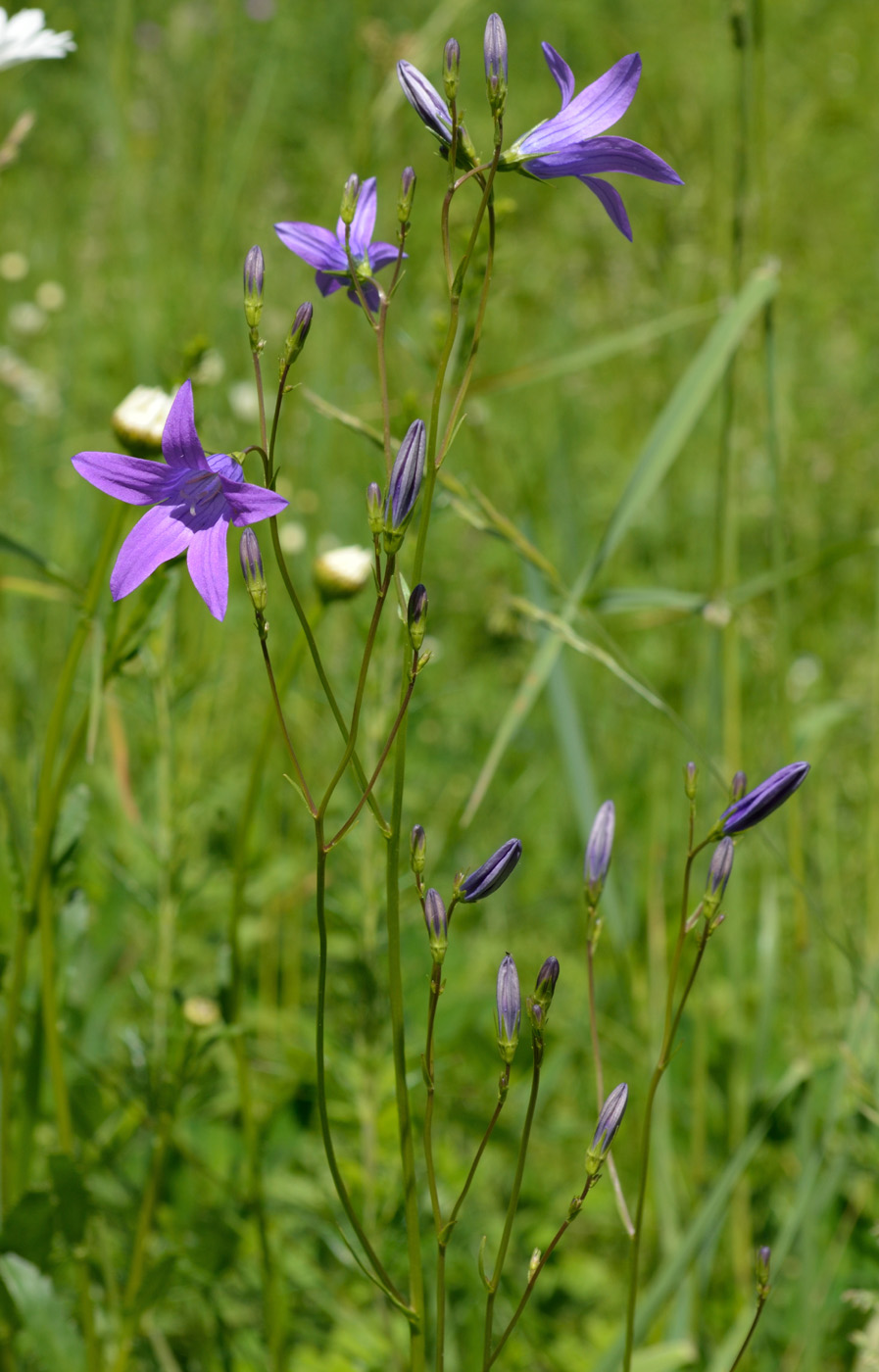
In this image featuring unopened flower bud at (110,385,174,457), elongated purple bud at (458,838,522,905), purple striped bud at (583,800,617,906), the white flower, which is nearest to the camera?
elongated purple bud at (458,838,522,905)

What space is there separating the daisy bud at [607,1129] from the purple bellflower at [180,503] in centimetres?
40

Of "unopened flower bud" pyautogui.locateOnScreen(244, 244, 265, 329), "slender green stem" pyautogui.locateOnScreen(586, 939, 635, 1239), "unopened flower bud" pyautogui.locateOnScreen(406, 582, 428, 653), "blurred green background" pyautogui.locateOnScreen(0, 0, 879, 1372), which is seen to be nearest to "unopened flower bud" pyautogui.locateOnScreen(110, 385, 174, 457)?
"blurred green background" pyautogui.locateOnScreen(0, 0, 879, 1372)

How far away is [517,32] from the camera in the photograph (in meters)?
7.59

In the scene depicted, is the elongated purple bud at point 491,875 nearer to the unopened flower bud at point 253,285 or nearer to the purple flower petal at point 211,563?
the purple flower petal at point 211,563

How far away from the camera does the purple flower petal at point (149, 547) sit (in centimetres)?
69

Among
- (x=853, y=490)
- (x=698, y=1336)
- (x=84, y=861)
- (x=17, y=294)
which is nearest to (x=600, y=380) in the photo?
(x=853, y=490)

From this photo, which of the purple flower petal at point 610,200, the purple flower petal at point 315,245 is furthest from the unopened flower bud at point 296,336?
the purple flower petal at point 610,200

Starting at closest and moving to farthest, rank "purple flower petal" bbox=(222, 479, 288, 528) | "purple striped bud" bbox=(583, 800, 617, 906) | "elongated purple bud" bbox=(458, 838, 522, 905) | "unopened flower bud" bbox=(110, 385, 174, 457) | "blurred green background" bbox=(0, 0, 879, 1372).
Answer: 1. "purple flower petal" bbox=(222, 479, 288, 528)
2. "elongated purple bud" bbox=(458, 838, 522, 905)
3. "purple striped bud" bbox=(583, 800, 617, 906)
4. "unopened flower bud" bbox=(110, 385, 174, 457)
5. "blurred green background" bbox=(0, 0, 879, 1372)

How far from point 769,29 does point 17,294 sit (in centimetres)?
437

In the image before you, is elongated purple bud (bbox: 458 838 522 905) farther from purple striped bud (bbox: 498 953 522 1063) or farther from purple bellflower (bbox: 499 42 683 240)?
purple bellflower (bbox: 499 42 683 240)

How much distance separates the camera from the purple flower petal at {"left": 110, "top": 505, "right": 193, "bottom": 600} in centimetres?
69

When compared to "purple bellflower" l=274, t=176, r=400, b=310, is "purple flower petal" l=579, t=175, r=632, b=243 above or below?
above

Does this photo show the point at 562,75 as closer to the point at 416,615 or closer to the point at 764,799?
the point at 416,615

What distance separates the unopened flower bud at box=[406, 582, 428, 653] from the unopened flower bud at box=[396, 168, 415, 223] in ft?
0.78
